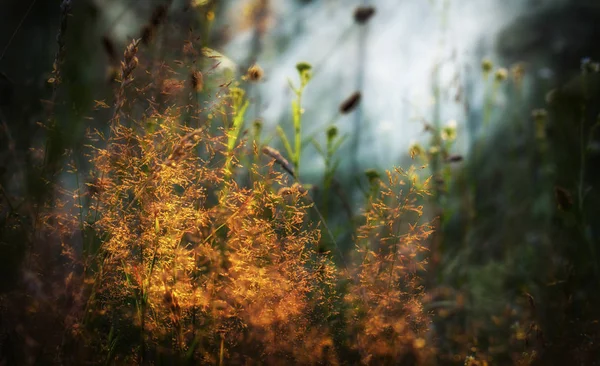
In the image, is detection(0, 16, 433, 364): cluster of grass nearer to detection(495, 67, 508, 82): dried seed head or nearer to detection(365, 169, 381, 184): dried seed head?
detection(365, 169, 381, 184): dried seed head

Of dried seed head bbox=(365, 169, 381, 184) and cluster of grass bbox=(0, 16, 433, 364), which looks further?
dried seed head bbox=(365, 169, 381, 184)

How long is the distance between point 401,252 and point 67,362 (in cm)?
62

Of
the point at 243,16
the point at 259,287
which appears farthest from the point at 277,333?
the point at 243,16

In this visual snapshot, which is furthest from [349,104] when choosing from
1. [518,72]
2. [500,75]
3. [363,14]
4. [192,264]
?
A: [518,72]

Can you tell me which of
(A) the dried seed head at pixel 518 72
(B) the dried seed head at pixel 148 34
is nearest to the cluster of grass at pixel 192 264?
(B) the dried seed head at pixel 148 34

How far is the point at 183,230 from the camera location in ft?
2.97

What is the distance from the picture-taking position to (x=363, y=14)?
6.34 feet

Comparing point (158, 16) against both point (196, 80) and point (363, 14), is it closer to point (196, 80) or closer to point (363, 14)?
point (196, 80)

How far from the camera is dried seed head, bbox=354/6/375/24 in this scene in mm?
1937

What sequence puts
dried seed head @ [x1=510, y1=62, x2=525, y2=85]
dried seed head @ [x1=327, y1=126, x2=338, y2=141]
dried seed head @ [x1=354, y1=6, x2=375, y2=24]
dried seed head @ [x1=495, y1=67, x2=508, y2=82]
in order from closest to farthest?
dried seed head @ [x1=327, y1=126, x2=338, y2=141], dried seed head @ [x1=354, y1=6, x2=375, y2=24], dried seed head @ [x1=495, y1=67, x2=508, y2=82], dried seed head @ [x1=510, y1=62, x2=525, y2=85]

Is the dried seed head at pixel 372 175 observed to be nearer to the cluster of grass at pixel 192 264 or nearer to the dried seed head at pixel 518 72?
the cluster of grass at pixel 192 264

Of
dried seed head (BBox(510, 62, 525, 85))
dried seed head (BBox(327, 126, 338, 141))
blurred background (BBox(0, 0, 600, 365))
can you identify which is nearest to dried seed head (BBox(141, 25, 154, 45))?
blurred background (BBox(0, 0, 600, 365))

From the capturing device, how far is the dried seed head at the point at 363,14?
6.35 feet

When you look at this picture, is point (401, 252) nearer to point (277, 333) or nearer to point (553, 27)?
point (277, 333)
